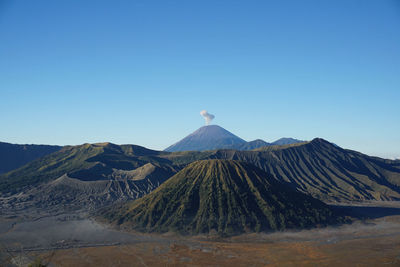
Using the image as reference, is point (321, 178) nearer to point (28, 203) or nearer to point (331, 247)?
point (331, 247)

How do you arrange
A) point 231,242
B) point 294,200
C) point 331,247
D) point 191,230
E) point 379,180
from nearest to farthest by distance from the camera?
1. point 331,247
2. point 231,242
3. point 191,230
4. point 294,200
5. point 379,180

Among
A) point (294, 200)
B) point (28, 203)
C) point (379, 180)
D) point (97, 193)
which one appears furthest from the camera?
point (379, 180)

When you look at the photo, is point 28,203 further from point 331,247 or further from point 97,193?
point 331,247

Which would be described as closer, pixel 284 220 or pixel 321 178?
pixel 284 220

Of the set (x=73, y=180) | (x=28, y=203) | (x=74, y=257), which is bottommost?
(x=74, y=257)

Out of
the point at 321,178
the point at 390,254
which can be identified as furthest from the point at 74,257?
the point at 321,178

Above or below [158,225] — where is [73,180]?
above
